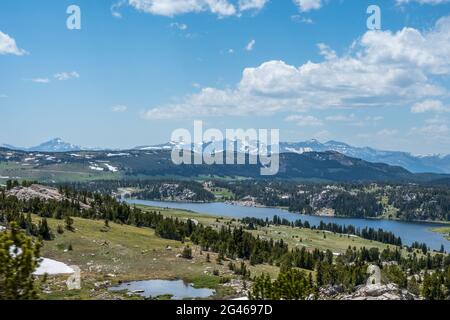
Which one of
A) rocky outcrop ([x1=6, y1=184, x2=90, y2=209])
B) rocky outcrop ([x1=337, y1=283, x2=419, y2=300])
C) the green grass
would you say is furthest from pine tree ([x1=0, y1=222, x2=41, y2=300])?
rocky outcrop ([x1=6, y1=184, x2=90, y2=209])

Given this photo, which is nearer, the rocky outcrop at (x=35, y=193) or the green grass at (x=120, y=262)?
the green grass at (x=120, y=262)

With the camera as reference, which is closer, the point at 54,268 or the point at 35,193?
the point at 54,268

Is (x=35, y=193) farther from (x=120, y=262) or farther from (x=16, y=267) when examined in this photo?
(x=16, y=267)

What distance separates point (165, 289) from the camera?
75.3 m

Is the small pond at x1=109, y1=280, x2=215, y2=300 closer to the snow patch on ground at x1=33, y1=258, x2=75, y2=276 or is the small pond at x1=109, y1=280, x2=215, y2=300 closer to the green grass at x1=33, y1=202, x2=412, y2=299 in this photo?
the green grass at x1=33, y1=202, x2=412, y2=299

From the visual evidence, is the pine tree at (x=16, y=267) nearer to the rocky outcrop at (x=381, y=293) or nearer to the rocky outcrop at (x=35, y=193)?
the rocky outcrop at (x=381, y=293)

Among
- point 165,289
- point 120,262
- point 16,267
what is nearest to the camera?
point 16,267

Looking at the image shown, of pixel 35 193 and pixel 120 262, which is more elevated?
pixel 35 193

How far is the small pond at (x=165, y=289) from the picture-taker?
70.4m

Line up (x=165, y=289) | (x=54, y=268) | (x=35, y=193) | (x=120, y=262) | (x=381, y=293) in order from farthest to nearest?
(x=35, y=193) < (x=120, y=262) < (x=54, y=268) < (x=165, y=289) < (x=381, y=293)

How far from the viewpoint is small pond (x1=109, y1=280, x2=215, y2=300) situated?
70.4 m

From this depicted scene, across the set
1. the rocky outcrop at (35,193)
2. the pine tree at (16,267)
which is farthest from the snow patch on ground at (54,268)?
the rocky outcrop at (35,193)

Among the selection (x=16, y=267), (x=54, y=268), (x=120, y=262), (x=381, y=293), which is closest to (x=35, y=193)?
(x=120, y=262)
